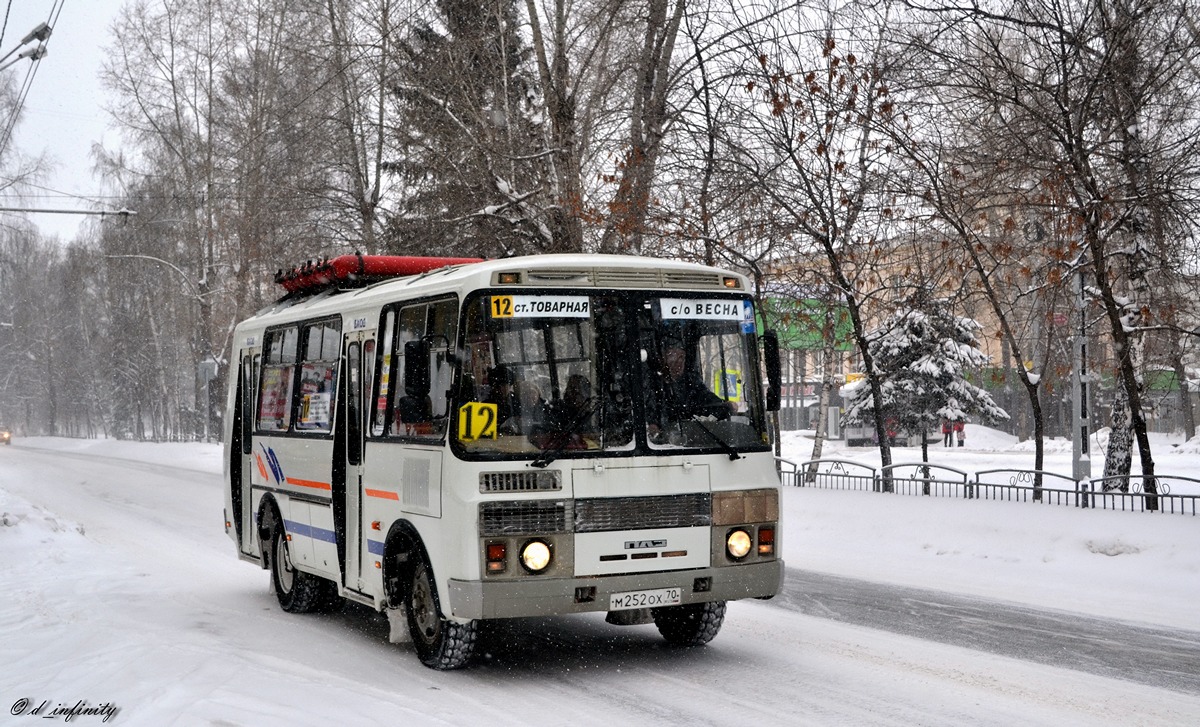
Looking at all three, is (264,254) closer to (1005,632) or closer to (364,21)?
(364,21)

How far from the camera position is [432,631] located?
893 centimetres

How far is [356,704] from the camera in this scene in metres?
7.47

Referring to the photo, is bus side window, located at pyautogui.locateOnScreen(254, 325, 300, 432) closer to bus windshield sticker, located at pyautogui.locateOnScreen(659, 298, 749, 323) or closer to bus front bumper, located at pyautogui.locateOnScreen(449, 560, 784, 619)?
bus front bumper, located at pyautogui.locateOnScreen(449, 560, 784, 619)

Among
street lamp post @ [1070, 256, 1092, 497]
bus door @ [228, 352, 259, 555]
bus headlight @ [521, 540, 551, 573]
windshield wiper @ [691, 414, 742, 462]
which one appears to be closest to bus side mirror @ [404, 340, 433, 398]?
bus headlight @ [521, 540, 551, 573]

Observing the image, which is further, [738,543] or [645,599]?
[738,543]

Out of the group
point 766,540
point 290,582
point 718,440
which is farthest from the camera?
point 290,582

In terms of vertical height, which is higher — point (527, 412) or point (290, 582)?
point (527, 412)

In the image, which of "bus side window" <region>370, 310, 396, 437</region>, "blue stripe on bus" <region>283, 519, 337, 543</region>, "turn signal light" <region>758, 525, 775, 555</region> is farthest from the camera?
"blue stripe on bus" <region>283, 519, 337, 543</region>

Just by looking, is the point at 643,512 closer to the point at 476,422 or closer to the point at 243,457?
the point at 476,422

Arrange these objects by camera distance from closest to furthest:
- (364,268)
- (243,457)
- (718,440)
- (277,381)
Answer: (718,440) → (364,268) → (277,381) → (243,457)

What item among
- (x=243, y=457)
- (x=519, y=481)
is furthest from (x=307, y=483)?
(x=519, y=481)

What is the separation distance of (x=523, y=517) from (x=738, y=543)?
1.57 metres

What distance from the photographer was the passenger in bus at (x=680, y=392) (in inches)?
342

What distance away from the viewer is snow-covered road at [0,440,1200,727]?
720cm
